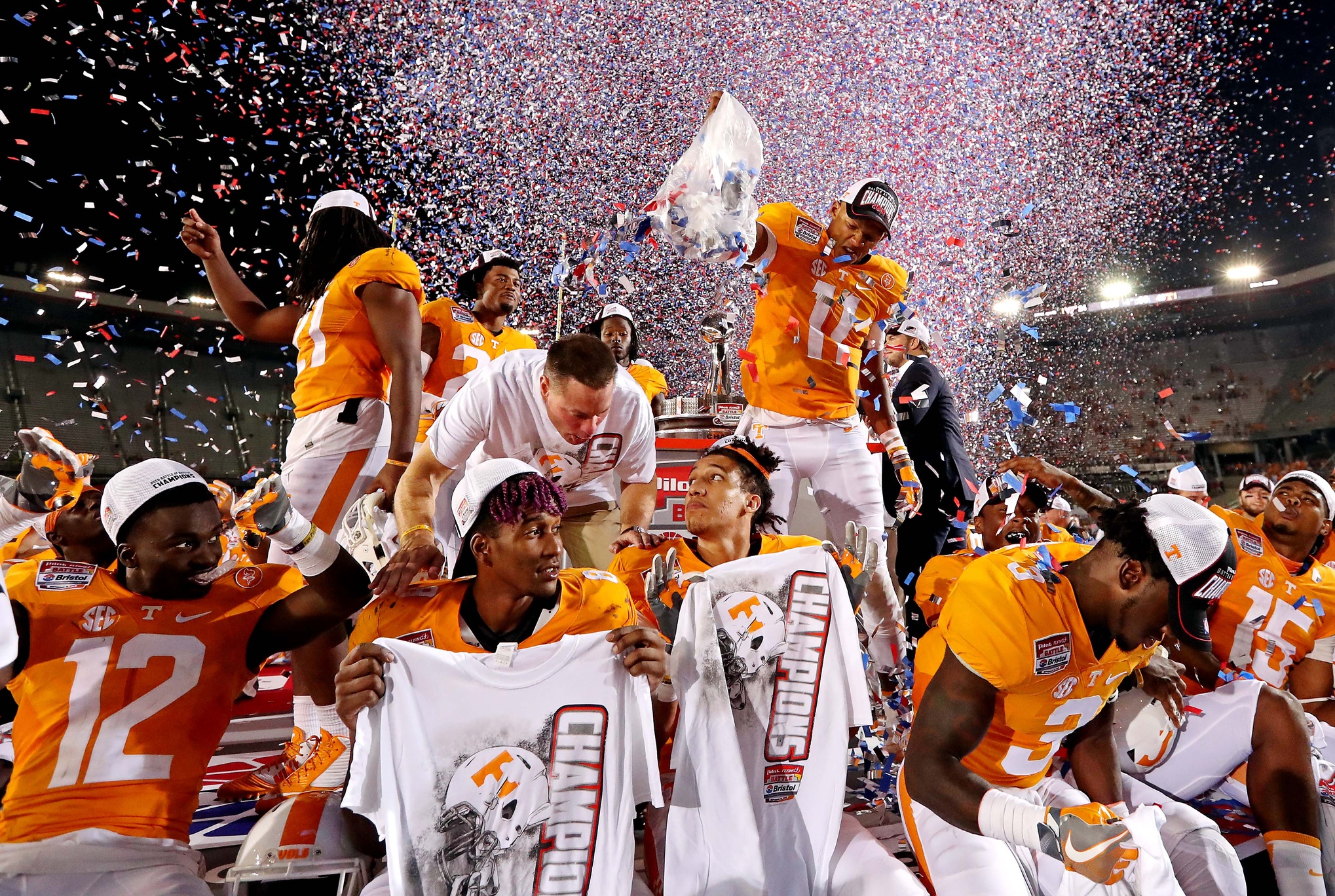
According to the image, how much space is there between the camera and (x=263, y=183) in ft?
56.5

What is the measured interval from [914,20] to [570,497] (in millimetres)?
11174

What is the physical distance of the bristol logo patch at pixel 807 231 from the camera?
4.38 metres

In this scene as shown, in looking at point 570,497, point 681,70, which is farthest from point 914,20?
point 570,497

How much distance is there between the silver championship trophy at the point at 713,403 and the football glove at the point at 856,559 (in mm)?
2946

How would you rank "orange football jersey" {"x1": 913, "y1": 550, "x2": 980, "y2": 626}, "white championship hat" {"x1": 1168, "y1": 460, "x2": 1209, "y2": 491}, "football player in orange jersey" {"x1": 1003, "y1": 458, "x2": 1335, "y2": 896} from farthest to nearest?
1. "white championship hat" {"x1": 1168, "y1": 460, "x2": 1209, "y2": 491}
2. "orange football jersey" {"x1": 913, "y1": 550, "x2": 980, "y2": 626}
3. "football player in orange jersey" {"x1": 1003, "y1": 458, "x2": 1335, "y2": 896}

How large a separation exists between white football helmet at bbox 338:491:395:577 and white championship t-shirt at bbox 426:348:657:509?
0.33 metres

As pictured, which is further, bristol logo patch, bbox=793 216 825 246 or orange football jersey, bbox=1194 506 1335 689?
bristol logo patch, bbox=793 216 825 246

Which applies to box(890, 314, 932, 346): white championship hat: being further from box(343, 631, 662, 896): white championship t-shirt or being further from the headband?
box(343, 631, 662, 896): white championship t-shirt

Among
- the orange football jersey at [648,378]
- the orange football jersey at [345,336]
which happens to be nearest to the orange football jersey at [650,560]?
the orange football jersey at [345,336]

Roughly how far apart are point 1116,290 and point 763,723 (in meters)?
25.1

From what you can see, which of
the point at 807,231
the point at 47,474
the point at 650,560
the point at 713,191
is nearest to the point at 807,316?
the point at 807,231

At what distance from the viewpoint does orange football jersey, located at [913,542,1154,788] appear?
7.58 feet

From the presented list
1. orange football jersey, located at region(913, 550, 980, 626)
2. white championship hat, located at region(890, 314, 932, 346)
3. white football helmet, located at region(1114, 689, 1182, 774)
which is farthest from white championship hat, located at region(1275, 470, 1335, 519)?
white championship hat, located at region(890, 314, 932, 346)

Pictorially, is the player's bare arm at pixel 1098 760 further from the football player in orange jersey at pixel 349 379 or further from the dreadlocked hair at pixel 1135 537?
the football player in orange jersey at pixel 349 379
